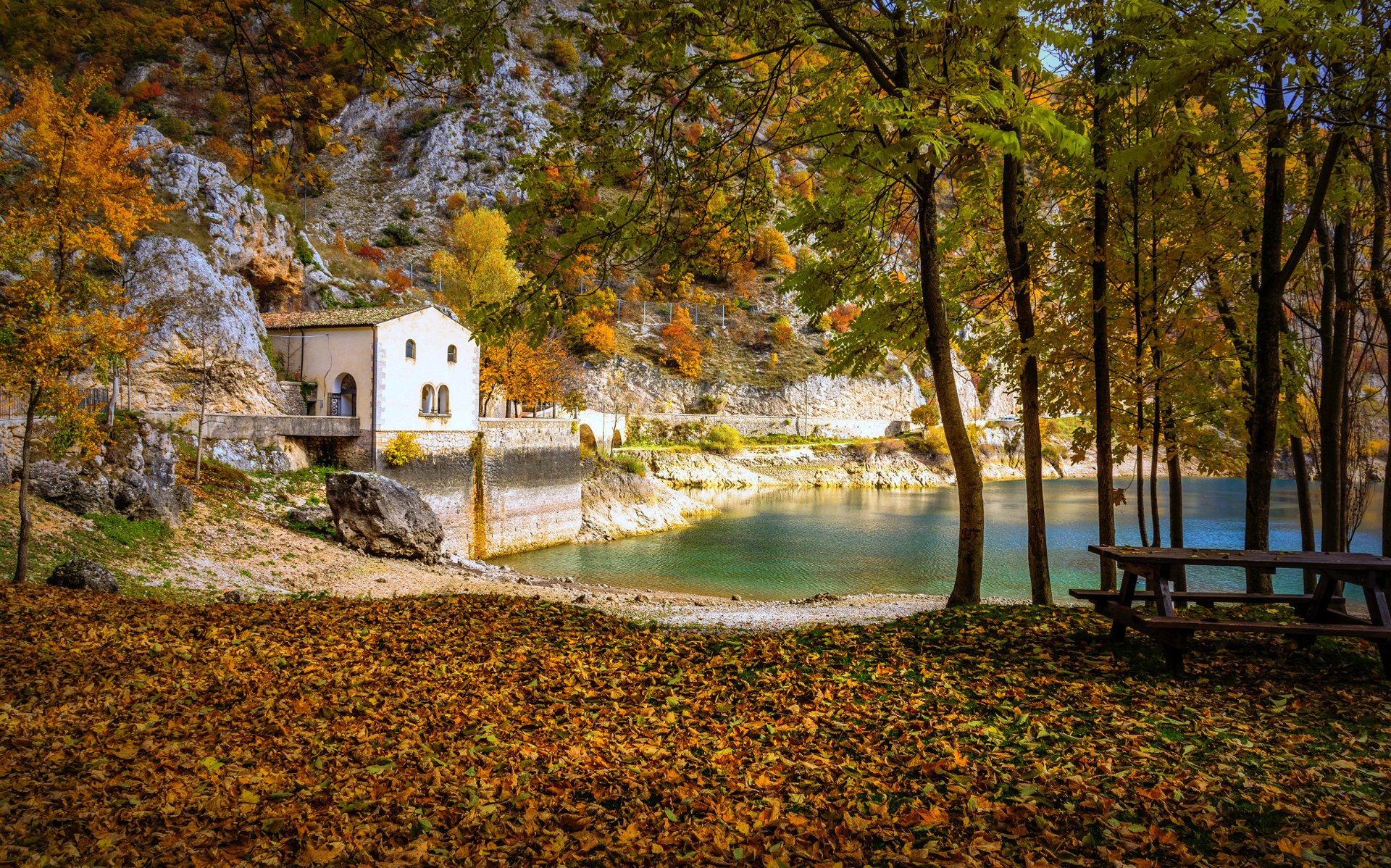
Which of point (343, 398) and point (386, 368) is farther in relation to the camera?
point (343, 398)

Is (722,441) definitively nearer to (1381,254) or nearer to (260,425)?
(260,425)

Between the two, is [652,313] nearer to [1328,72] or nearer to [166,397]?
[166,397]

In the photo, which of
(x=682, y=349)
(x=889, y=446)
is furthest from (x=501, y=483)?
(x=889, y=446)

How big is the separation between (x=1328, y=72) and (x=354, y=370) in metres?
25.2

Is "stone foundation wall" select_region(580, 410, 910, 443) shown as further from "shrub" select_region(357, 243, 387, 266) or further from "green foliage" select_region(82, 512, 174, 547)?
"green foliage" select_region(82, 512, 174, 547)

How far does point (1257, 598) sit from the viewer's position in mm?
5637

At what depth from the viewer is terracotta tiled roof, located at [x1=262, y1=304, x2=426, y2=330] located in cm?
2461

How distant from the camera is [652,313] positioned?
68750mm

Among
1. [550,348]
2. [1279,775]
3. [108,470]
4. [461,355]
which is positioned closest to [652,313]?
[550,348]

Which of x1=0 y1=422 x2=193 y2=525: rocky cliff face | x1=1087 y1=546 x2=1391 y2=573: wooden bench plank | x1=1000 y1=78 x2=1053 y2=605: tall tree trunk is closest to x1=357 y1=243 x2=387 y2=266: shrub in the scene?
x1=0 y1=422 x2=193 y2=525: rocky cliff face

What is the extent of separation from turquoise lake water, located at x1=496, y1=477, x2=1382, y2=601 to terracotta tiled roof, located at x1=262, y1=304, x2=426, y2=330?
951 cm

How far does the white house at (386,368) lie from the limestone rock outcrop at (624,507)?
6.75 meters

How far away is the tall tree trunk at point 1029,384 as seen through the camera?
844cm

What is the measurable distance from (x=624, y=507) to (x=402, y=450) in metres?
11.1
